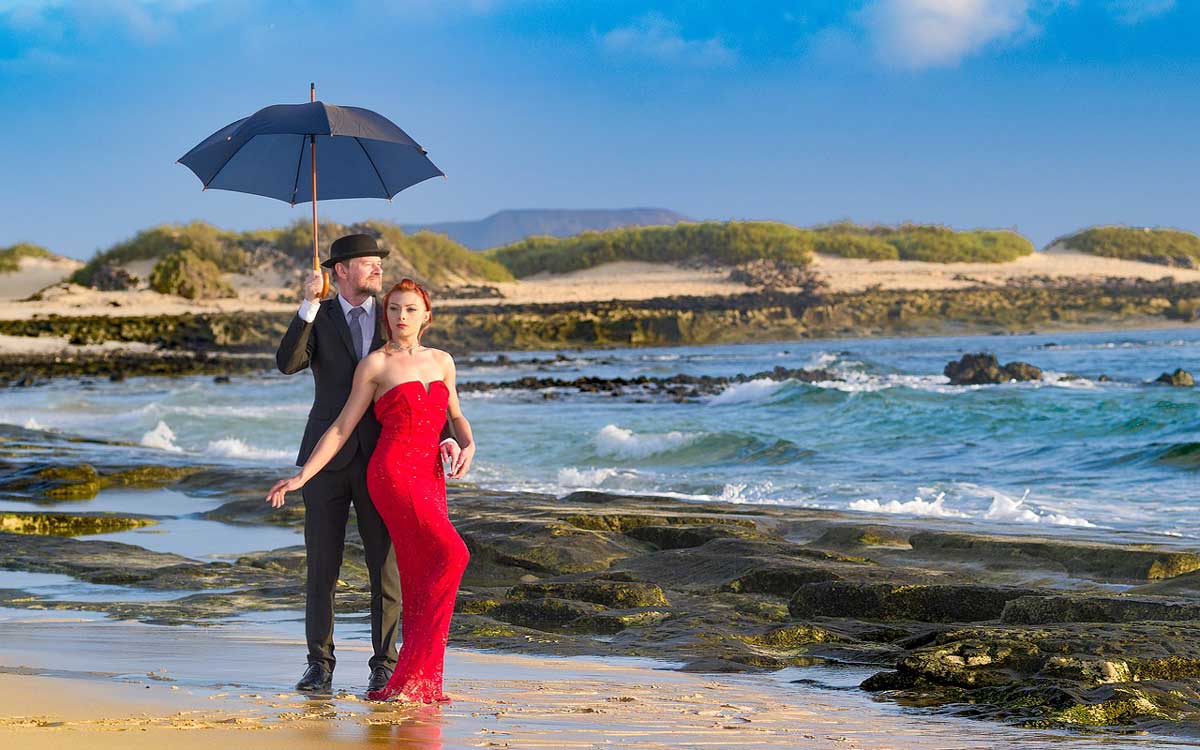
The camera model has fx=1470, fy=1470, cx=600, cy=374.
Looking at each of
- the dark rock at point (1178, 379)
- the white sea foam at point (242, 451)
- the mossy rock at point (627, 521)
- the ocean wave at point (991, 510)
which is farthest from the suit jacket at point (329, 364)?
the dark rock at point (1178, 379)

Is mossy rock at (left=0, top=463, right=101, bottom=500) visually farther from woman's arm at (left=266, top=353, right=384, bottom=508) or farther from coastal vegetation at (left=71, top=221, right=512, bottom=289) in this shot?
coastal vegetation at (left=71, top=221, right=512, bottom=289)

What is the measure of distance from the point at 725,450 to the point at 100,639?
40.4 feet

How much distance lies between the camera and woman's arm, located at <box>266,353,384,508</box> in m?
5.54

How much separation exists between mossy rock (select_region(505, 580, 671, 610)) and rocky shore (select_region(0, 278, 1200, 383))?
30.4 m

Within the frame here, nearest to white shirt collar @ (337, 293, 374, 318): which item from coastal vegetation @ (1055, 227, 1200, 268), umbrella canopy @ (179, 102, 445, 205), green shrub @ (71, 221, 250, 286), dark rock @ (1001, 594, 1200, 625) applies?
umbrella canopy @ (179, 102, 445, 205)

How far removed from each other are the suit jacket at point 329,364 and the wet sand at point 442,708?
0.95m

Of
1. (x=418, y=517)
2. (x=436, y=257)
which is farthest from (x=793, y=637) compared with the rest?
(x=436, y=257)

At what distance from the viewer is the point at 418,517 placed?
5.45 m

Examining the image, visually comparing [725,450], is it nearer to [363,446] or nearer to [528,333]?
[363,446]

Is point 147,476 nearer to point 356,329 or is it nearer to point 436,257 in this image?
→ point 356,329

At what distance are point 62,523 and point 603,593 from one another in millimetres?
5538

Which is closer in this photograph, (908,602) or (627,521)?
(908,602)

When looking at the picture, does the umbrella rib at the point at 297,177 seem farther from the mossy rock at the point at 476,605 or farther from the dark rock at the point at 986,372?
the dark rock at the point at 986,372

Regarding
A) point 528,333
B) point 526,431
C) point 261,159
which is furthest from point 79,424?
point 528,333
